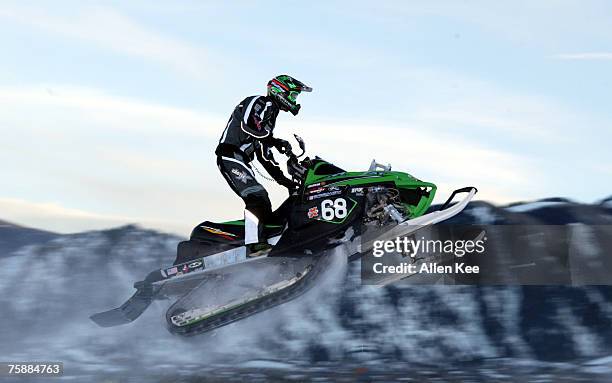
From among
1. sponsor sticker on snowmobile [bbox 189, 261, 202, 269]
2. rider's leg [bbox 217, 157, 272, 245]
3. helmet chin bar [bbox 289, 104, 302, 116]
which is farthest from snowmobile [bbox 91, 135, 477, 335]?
helmet chin bar [bbox 289, 104, 302, 116]

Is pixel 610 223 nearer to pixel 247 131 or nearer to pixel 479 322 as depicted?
pixel 479 322

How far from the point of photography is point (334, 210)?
12055 millimetres

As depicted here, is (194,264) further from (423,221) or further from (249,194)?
(423,221)

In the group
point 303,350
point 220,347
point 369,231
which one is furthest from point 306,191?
point 303,350

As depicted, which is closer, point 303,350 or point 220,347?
point 220,347

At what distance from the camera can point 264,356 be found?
47.6 ft

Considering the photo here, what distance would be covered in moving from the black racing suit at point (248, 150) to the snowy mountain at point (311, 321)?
157 centimetres

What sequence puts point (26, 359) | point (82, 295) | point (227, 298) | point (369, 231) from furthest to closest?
point (82, 295) < point (26, 359) < point (227, 298) < point (369, 231)

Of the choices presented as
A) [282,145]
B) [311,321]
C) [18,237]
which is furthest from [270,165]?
[18,237]

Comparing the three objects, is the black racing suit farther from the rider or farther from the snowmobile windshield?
the snowmobile windshield

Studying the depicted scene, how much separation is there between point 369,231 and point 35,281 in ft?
27.0

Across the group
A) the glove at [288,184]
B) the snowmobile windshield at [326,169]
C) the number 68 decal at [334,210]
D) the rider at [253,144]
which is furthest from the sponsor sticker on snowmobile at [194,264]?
the snowmobile windshield at [326,169]

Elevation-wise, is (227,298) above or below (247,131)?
below

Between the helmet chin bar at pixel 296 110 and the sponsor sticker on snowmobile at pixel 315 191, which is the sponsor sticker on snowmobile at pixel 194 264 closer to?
the sponsor sticker on snowmobile at pixel 315 191
